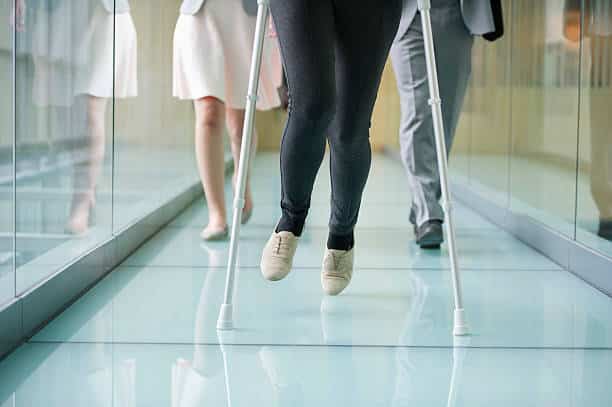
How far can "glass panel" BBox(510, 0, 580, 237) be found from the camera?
3670 mm

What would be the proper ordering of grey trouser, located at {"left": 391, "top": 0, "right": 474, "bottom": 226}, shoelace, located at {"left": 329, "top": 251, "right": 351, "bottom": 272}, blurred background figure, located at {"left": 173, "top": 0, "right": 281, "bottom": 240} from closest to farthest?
shoelace, located at {"left": 329, "top": 251, "right": 351, "bottom": 272} < grey trouser, located at {"left": 391, "top": 0, "right": 474, "bottom": 226} < blurred background figure, located at {"left": 173, "top": 0, "right": 281, "bottom": 240}

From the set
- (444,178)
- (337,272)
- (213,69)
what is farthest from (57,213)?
(213,69)

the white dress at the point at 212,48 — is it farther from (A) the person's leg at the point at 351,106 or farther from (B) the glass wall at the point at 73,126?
(A) the person's leg at the point at 351,106

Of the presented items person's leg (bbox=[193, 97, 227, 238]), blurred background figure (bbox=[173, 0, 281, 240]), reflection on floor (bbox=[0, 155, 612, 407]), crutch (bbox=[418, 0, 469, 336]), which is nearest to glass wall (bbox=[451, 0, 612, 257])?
reflection on floor (bbox=[0, 155, 612, 407])

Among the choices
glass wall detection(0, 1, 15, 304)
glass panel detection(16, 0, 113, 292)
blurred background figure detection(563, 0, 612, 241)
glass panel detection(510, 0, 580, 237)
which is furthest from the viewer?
glass panel detection(510, 0, 580, 237)

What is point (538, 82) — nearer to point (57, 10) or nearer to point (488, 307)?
point (488, 307)

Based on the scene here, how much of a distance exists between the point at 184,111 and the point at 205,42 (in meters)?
1.73

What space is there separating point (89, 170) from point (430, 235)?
1.33 m

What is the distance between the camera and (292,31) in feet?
7.97

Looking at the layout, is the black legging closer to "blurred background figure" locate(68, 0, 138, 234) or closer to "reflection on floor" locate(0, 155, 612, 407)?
"reflection on floor" locate(0, 155, 612, 407)

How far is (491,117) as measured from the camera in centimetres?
532

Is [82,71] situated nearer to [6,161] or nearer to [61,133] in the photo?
[61,133]

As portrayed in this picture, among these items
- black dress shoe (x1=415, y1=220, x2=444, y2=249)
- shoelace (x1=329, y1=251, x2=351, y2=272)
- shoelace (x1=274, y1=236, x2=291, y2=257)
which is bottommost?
black dress shoe (x1=415, y1=220, x2=444, y2=249)

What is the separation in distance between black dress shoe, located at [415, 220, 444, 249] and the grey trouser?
22 mm
